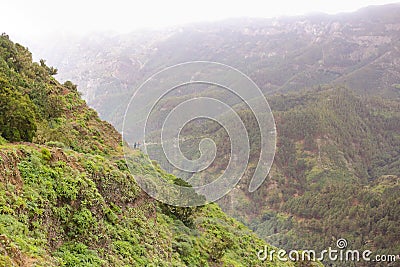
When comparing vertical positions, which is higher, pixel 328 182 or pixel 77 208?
pixel 328 182

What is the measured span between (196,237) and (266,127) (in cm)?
682

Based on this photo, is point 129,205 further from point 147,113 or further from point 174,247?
point 147,113

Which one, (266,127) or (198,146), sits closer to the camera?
(198,146)

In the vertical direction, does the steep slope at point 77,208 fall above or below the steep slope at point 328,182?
below

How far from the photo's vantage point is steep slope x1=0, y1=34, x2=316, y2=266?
31.7 ft

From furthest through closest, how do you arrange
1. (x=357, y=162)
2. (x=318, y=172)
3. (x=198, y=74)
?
(x=357, y=162)
(x=318, y=172)
(x=198, y=74)

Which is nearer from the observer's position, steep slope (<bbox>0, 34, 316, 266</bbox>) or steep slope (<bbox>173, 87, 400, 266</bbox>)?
steep slope (<bbox>0, 34, 316, 266</bbox>)

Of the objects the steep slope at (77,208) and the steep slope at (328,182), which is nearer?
the steep slope at (77,208)

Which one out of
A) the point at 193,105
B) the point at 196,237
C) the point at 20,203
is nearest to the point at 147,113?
the point at 193,105

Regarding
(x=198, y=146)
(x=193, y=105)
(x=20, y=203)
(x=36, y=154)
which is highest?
(x=193, y=105)

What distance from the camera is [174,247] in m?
16.5

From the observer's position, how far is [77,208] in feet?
38.2

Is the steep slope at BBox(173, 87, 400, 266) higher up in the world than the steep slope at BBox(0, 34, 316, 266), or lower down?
A: higher up

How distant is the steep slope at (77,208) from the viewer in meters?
9.67
